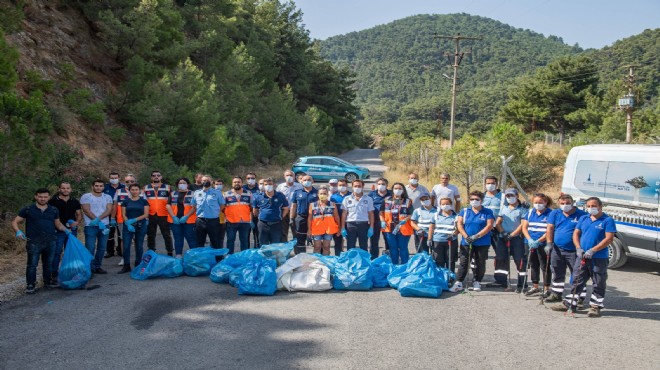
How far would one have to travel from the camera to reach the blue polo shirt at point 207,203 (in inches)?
364

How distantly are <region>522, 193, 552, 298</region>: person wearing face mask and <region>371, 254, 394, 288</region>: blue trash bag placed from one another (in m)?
2.17

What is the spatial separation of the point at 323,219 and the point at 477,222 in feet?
9.13

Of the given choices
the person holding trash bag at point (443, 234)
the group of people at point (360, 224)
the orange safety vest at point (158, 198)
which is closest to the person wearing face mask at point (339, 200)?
the group of people at point (360, 224)

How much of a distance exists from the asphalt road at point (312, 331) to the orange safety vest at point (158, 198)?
1858 millimetres

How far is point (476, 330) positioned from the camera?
20.2 feet

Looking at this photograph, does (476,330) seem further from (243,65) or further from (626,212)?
(243,65)

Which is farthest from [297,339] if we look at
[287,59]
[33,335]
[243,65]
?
[287,59]

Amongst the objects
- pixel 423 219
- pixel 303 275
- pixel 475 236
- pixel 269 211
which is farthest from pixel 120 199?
pixel 475 236

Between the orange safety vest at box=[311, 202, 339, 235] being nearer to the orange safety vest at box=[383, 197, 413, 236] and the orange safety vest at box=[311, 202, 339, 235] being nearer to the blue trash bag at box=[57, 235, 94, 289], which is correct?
the orange safety vest at box=[383, 197, 413, 236]

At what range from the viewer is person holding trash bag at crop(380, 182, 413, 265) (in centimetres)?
887

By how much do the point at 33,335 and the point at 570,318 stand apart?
6805 mm

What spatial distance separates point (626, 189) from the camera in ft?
30.8

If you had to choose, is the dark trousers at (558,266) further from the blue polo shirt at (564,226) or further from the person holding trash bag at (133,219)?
the person holding trash bag at (133,219)

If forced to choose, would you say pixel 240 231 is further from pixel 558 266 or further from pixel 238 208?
pixel 558 266
